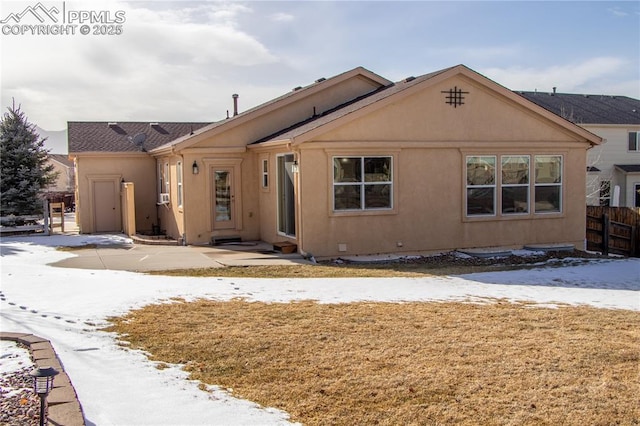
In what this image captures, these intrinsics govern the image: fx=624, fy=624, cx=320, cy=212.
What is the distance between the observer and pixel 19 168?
2227 cm

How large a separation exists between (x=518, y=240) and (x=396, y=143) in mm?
4503

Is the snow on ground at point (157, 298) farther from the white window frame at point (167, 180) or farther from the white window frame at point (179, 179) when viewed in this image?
the white window frame at point (167, 180)

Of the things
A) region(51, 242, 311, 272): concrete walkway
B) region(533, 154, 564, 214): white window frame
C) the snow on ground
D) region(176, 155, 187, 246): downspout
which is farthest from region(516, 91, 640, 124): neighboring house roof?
region(51, 242, 311, 272): concrete walkway

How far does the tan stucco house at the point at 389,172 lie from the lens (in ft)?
49.5

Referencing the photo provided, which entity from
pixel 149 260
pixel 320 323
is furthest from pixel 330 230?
pixel 320 323

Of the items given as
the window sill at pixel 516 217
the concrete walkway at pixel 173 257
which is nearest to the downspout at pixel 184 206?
the concrete walkway at pixel 173 257

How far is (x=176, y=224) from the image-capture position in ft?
60.7

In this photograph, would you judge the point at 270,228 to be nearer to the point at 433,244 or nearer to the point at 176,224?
the point at 176,224

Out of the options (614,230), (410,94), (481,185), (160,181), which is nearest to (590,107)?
(614,230)

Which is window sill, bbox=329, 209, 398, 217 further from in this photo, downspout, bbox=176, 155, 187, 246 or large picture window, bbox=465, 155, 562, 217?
downspout, bbox=176, 155, 187, 246

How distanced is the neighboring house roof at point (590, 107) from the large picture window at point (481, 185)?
50.9 feet

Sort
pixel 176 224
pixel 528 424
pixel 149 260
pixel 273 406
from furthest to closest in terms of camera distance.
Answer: pixel 176 224 < pixel 149 260 < pixel 273 406 < pixel 528 424

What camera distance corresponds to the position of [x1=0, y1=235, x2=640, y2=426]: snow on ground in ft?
17.0

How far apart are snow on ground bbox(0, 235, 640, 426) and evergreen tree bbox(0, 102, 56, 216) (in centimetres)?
582
